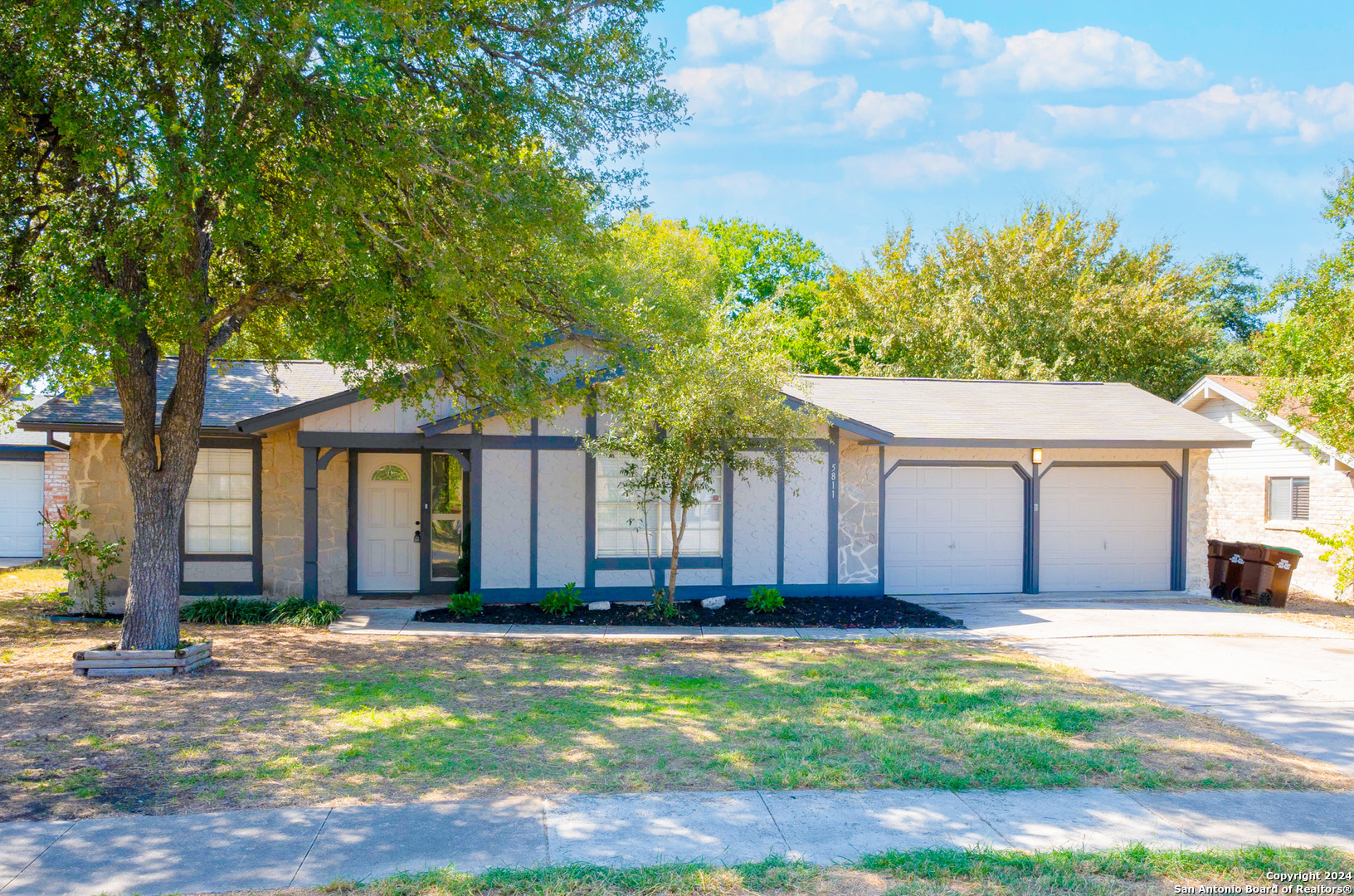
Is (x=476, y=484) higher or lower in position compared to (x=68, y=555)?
higher

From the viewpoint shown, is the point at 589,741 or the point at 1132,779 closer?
the point at 1132,779

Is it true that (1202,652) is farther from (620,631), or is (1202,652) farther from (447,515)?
(447,515)

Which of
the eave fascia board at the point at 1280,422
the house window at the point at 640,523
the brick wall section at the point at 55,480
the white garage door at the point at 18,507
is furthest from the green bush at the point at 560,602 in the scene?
the white garage door at the point at 18,507

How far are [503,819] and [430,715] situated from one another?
2.34 metres

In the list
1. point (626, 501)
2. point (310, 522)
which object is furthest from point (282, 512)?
point (626, 501)

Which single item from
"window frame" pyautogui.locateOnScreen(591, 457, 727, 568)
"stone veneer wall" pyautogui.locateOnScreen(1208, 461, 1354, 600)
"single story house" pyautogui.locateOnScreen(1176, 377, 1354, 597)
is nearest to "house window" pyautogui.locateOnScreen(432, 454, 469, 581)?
"window frame" pyautogui.locateOnScreen(591, 457, 727, 568)

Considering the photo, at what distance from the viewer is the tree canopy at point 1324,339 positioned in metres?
12.7

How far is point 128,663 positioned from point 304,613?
2.98 meters

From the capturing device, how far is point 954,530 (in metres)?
13.6

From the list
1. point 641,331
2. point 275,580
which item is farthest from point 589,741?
point 275,580

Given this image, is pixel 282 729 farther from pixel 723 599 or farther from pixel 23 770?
pixel 723 599

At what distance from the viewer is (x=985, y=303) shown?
26000mm

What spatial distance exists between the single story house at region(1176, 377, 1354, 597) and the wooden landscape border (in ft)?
52.0

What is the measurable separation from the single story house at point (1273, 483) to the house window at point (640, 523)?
31.6ft
